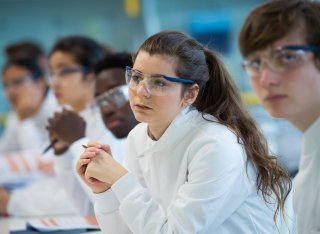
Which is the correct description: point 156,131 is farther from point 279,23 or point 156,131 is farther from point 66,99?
point 66,99

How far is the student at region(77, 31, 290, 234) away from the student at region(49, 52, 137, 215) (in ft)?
1.38

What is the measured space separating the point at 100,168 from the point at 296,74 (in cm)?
85

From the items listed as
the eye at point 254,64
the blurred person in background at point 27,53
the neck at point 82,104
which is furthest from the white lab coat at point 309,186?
the blurred person in background at point 27,53

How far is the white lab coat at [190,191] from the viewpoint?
1.60 metres

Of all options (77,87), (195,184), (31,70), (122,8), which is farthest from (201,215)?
(122,8)

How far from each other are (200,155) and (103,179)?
0.29 m

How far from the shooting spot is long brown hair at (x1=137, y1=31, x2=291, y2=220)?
1.67m

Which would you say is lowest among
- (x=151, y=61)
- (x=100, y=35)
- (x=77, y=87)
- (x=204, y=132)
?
(x=100, y=35)

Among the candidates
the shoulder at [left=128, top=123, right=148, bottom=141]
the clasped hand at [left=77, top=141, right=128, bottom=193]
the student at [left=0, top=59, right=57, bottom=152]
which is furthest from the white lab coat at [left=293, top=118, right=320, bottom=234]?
the student at [left=0, top=59, right=57, bottom=152]

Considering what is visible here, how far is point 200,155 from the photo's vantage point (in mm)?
1642

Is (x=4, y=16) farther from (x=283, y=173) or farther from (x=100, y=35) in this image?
(x=283, y=173)

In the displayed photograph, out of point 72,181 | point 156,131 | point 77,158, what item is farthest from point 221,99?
point 72,181

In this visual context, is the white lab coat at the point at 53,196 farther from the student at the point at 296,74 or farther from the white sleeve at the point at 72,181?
the student at the point at 296,74

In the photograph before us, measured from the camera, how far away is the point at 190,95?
67.2 inches
